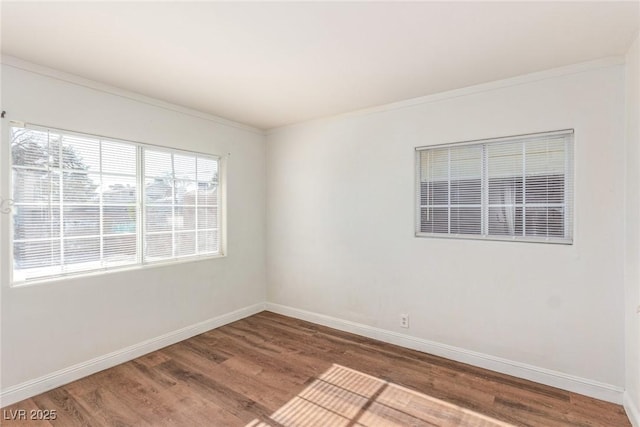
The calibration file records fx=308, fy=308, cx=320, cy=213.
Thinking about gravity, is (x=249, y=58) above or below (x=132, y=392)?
above

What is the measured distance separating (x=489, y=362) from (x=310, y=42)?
3016 millimetres

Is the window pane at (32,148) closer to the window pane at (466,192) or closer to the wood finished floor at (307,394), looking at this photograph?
the wood finished floor at (307,394)

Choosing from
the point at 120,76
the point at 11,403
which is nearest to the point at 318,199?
the point at 120,76

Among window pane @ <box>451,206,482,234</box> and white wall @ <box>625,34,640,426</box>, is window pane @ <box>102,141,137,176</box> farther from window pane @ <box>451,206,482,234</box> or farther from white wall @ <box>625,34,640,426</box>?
white wall @ <box>625,34,640,426</box>

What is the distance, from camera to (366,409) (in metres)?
2.23

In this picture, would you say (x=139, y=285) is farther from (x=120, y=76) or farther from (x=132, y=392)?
(x=120, y=76)

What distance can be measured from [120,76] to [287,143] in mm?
2020

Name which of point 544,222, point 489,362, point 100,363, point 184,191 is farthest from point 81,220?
point 544,222

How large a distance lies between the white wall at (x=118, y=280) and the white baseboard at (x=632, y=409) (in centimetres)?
372

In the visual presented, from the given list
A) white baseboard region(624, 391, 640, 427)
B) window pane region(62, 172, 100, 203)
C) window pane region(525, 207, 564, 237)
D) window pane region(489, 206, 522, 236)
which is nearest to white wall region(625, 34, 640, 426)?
white baseboard region(624, 391, 640, 427)

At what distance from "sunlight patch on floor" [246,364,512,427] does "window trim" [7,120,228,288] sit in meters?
1.91

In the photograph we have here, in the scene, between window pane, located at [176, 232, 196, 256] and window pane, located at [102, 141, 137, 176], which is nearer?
window pane, located at [102, 141, 137, 176]

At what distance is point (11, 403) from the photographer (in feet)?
7.35

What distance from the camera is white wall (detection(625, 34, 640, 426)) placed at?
2.00m
